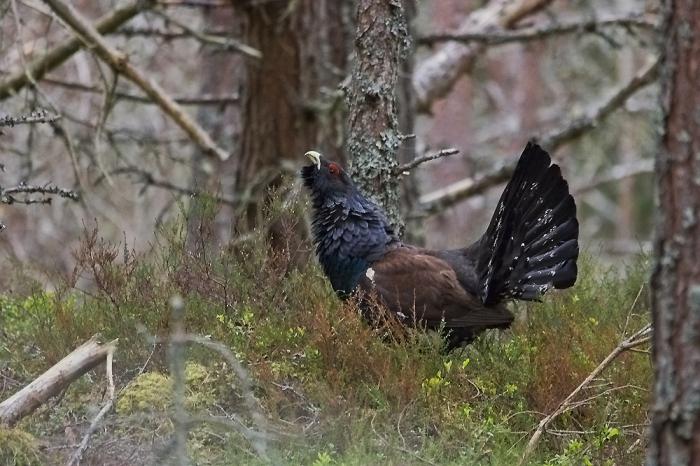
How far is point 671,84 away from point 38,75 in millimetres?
6596

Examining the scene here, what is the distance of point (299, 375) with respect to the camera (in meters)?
5.54

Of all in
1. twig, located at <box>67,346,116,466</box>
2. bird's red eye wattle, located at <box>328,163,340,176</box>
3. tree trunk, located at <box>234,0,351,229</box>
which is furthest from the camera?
tree trunk, located at <box>234,0,351,229</box>

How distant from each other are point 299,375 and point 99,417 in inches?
46.4

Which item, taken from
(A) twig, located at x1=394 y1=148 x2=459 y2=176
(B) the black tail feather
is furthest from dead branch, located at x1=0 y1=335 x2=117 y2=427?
(B) the black tail feather

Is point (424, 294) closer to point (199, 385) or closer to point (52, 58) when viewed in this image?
point (199, 385)

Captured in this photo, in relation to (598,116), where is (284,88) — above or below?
above

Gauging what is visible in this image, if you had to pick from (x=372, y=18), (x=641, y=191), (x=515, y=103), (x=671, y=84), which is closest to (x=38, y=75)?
(x=372, y=18)

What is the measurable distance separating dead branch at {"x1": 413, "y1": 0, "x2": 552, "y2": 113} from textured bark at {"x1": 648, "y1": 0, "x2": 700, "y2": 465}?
8515 mm

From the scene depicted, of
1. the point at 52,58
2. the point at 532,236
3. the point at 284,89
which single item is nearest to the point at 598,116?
the point at 284,89

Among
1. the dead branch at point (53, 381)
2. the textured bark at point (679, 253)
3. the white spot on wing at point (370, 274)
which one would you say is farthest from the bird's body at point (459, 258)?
the textured bark at point (679, 253)

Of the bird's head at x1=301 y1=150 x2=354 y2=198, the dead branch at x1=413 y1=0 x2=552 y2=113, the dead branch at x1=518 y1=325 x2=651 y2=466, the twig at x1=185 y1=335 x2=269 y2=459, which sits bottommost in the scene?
the dead branch at x1=518 y1=325 x2=651 y2=466

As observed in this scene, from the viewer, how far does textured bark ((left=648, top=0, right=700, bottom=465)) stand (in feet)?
11.1

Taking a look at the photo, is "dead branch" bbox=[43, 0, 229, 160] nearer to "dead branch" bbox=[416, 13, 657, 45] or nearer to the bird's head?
the bird's head

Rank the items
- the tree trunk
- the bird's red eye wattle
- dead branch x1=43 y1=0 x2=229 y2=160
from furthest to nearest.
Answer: the tree trunk → dead branch x1=43 y1=0 x2=229 y2=160 → the bird's red eye wattle
